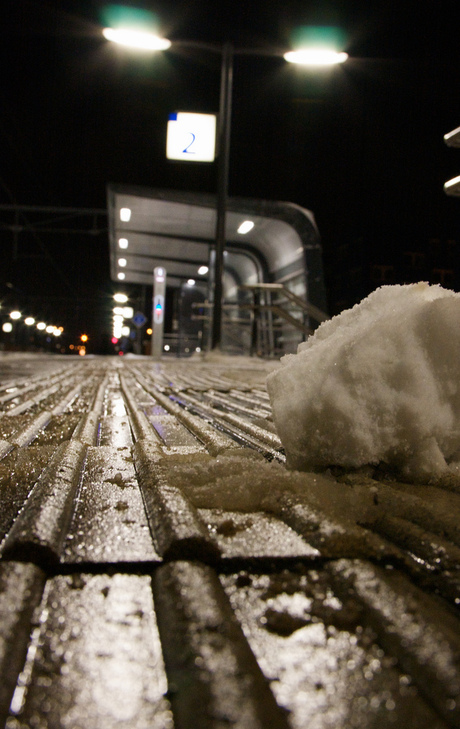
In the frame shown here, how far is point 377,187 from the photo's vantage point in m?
17.3

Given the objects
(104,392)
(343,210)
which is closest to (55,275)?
(343,210)

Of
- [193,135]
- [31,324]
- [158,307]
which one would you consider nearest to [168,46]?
[193,135]

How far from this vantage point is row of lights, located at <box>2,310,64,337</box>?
40.1m

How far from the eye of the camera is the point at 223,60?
10508mm

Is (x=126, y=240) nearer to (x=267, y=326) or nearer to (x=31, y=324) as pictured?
(x=267, y=326)

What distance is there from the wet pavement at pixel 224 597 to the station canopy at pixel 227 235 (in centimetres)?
1402

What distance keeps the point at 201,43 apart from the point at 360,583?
1157cm

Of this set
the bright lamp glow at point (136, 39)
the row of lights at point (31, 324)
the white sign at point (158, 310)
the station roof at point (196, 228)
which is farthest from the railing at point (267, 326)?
the row of lights at point (31, 324)

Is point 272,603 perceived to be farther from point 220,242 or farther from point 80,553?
point 220,242

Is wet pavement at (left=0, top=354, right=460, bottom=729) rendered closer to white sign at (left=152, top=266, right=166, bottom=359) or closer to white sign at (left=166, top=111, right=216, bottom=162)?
white sign at (left=166, top=111, right=216, bottom=162)

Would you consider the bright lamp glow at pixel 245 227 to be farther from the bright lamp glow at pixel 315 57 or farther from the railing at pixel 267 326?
the bright lamp glow at pixel 315 57

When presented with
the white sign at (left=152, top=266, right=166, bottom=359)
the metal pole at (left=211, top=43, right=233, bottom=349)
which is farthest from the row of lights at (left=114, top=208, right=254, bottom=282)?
the metal pole at (left=211, top=43, right=233, bottom=349)

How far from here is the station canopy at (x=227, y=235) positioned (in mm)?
14898

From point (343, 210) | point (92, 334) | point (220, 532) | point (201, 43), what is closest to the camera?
point (220, 532)
